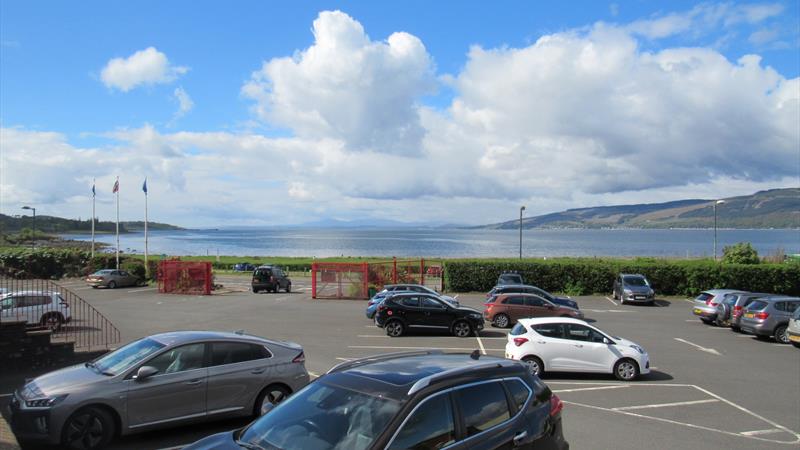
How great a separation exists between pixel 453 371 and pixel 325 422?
119cm

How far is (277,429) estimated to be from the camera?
4.85 metres

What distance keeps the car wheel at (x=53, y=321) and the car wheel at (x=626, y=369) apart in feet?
43.5

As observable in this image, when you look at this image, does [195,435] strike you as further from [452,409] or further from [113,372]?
[452,409]

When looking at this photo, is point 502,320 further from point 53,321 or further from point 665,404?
point 53,321

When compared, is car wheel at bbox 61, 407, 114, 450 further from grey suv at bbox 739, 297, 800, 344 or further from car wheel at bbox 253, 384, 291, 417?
grey suv at bbox 739, 297, 800, 344

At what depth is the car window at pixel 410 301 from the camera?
20125 mm

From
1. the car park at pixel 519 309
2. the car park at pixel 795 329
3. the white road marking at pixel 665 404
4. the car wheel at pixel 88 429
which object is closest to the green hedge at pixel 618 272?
the car park at pixel 519 309

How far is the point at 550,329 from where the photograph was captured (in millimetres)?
14148

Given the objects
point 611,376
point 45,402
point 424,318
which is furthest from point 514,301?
point 45,402

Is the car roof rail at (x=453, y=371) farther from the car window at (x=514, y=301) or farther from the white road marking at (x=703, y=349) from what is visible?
the car window at (x=514, y=301)

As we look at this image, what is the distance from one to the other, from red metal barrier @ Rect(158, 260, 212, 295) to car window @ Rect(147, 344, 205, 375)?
2852cm

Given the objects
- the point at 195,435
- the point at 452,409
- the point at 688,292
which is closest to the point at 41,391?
the point at 195,435

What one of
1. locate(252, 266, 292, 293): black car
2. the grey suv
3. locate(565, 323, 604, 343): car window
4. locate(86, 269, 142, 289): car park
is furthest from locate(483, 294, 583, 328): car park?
locate(86, 269, 142, 289): car park

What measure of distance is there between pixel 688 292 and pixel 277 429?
3551cm
